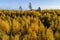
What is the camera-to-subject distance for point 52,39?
12.5 metres

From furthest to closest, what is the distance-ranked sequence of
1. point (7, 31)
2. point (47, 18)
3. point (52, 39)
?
point (47, 18)
point (7, 31)
point (52, 39)

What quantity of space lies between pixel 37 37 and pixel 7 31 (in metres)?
2.56

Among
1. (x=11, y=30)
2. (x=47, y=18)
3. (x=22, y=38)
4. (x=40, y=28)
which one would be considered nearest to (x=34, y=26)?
(x=40, y=28)

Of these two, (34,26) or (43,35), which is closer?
(43,35)

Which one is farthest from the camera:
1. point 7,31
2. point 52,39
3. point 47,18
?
point 47,18

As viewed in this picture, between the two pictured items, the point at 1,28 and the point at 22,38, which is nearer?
the point at 22,38

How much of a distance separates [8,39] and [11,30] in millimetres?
2724

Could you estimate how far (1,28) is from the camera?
1525 centimetres

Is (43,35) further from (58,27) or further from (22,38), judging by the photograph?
(58,27)

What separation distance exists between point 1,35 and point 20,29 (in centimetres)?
222

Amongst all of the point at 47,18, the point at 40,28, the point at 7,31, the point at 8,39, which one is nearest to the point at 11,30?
the point at 7,31

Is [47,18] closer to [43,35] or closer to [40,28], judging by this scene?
[40,28]

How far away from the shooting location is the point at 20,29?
15.2 metres

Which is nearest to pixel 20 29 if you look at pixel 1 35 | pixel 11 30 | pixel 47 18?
pixel 11 30
